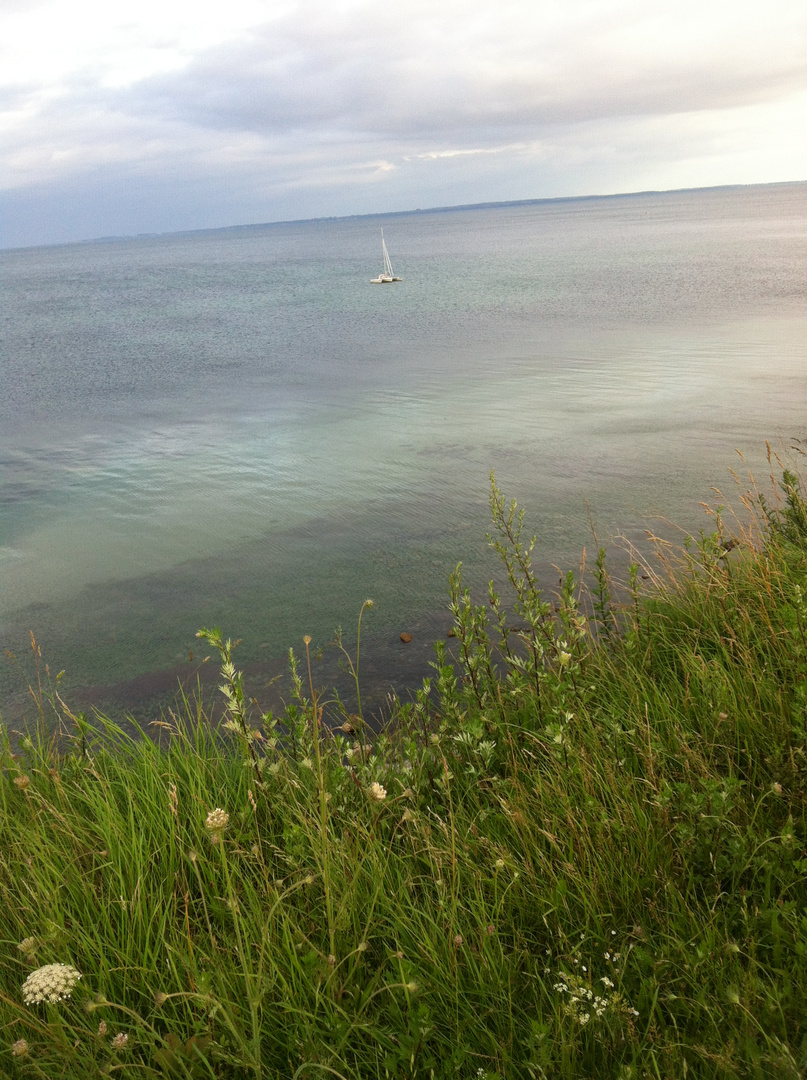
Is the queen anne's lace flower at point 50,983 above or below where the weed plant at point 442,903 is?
above

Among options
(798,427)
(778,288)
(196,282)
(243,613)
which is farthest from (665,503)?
(196,282)

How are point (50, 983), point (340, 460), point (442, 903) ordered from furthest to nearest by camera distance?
point (340, 460)
point (442, 903)
point (50, 983)

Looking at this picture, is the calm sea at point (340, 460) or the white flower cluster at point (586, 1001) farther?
the calm sea at point (340, 460)

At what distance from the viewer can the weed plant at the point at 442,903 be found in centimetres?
197

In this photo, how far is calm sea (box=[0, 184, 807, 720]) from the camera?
6.83m

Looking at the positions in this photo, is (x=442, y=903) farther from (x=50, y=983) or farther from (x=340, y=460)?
(x=340, y=460)

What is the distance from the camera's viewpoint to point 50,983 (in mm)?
1939

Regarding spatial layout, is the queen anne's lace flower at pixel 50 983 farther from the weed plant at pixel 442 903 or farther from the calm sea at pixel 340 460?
the calm sea at pixel 340 460

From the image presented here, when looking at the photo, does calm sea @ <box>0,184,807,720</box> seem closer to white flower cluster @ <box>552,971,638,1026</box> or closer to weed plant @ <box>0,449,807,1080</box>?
weed plant @ <box>0,449,807,1080</box>

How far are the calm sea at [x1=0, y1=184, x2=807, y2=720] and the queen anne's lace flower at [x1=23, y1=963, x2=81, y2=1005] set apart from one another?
3604 millimetres

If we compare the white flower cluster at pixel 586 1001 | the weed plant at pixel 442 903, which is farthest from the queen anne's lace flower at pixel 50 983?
the white flower cluster at pixel 586 1001

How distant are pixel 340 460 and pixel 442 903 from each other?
358 inches

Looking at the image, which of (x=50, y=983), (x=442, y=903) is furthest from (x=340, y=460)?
(x=50, y=983)

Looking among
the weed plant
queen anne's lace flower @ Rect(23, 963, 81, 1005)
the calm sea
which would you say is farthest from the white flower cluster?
the calm sea
